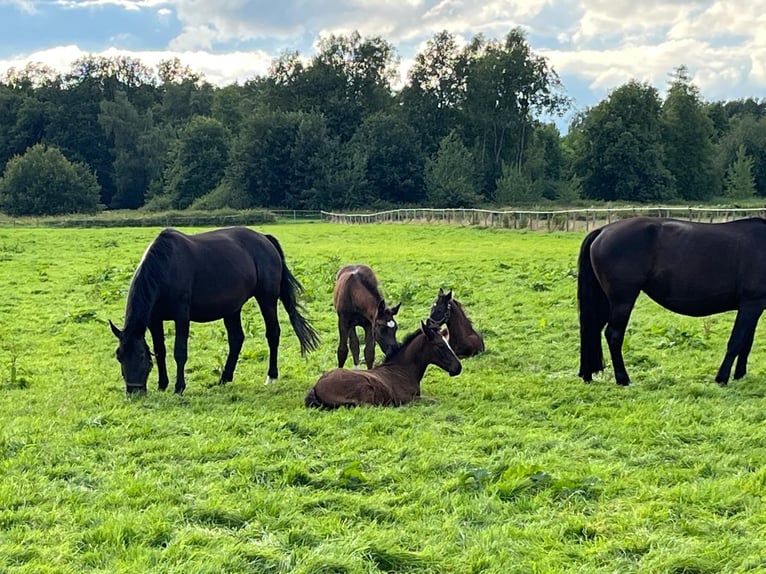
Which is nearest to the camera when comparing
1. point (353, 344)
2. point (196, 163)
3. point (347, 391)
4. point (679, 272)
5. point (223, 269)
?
point (347, 391)

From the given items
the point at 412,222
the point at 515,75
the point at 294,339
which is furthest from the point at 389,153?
the point at 294,339

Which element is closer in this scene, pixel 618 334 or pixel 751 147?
pixel 618 334

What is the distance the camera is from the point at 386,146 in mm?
72562

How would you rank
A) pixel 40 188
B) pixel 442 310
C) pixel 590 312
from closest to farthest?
pixel 590 312 → pixel 442 310 → pixel 40 188

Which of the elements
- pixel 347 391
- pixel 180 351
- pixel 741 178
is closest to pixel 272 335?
pixel 180 351

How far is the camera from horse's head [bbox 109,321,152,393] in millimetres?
8125

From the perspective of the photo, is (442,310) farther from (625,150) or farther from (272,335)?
(625,150)

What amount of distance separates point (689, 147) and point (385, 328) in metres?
75.1

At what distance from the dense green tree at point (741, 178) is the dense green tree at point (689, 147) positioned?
2.02 metres

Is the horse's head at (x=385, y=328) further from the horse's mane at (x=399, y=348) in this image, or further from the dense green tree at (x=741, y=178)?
the dense green tree at (x=741, y=178)

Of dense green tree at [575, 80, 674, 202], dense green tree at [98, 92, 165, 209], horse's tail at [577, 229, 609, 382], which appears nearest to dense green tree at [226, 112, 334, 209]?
dense green tree at [98, 92, 165, 209]

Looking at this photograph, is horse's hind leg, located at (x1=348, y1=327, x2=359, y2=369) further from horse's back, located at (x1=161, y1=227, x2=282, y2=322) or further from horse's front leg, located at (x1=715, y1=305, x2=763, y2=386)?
horse's front leg, located at (x1=715, y1=305, x2=763, y2=386)

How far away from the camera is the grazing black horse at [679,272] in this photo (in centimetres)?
874

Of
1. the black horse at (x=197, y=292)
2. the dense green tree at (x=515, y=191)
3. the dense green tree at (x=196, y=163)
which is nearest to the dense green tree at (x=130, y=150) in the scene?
the dense green tree at (x=196, y=163)
